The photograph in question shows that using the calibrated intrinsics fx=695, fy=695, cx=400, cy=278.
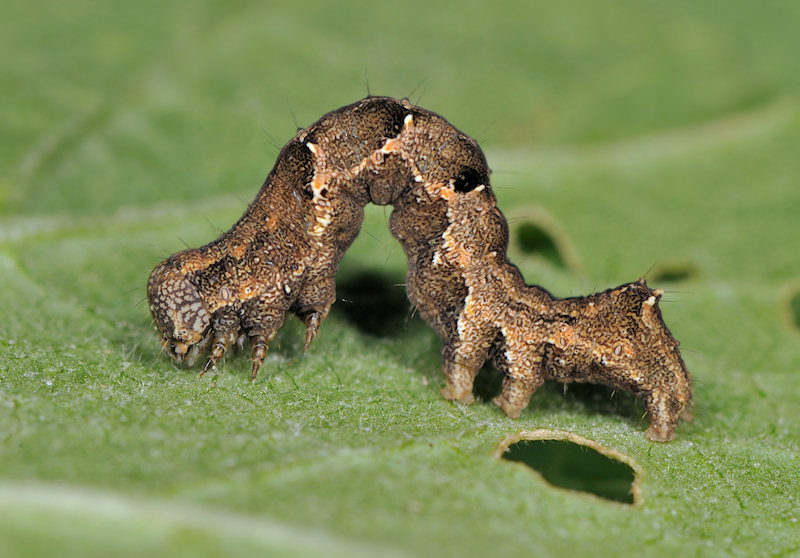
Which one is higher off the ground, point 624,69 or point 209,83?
point 624,69

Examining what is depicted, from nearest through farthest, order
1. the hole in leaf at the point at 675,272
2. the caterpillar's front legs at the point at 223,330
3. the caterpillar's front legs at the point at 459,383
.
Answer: the caterpillar's front legs at the point at 223,330 → the caterpillar's front legs at the point at 459,383 → the hole in leaf at the point at 675,272

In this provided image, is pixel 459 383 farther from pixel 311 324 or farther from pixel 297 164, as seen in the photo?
pixel 297 164

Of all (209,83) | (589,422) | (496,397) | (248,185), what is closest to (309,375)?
(496,397)

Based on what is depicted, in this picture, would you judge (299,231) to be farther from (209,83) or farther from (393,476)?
(209,83)

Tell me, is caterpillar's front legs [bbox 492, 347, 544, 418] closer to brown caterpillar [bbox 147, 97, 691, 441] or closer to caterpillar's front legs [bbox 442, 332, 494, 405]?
brown caterpillar [bbox 147, 97, 691, 441]

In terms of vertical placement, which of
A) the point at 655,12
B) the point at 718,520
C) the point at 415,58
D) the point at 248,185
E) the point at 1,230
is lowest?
the point at 718,520

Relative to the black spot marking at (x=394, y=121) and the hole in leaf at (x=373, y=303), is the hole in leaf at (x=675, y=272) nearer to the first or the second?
the hole in leaf at (x=373, y=303)

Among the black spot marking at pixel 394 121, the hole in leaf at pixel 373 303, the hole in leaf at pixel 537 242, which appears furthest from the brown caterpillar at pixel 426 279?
the hole in leaf at pixel 537 242
